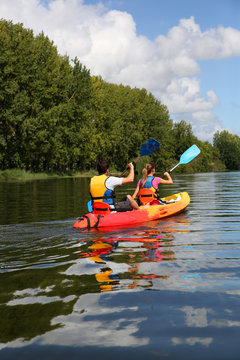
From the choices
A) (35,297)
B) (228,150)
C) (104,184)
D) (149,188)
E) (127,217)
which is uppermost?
(228,150)

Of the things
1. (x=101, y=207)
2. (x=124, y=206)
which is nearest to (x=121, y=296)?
(x=101, y=207)

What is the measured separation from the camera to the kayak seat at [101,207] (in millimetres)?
8375

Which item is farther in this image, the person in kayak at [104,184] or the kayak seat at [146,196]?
the kayak seat at [146,196]

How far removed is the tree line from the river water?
31.1m

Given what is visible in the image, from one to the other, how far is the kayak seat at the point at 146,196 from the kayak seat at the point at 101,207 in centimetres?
191

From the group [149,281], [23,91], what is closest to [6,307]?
[149,281]

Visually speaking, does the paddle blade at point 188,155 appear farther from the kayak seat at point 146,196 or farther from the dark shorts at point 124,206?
the dark shorts at point 124,206

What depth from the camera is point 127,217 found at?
8492 millimetres

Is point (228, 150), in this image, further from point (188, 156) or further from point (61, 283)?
point (61, 283)

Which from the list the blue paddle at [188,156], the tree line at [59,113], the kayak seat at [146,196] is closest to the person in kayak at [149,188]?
the kayak seat at [146,196]

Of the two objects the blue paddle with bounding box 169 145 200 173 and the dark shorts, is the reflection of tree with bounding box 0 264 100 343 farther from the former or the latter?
the blue paddle with bounding box 169 145 200 173

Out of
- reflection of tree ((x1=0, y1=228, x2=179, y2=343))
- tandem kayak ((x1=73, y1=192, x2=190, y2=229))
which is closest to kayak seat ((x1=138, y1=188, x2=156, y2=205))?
tandem kayak ((x1=73, y1=192, x2=190, y2=229))

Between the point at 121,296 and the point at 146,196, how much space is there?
257 inches

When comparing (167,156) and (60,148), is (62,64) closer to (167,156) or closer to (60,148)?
(60,148)
